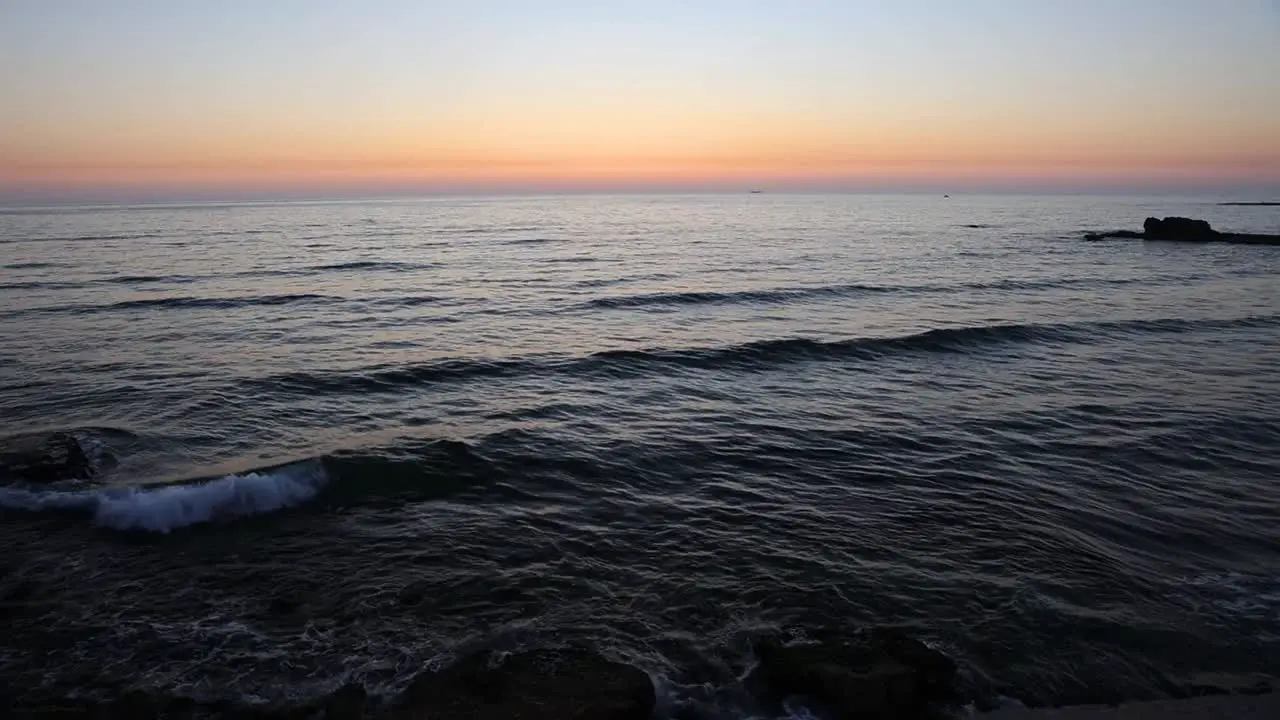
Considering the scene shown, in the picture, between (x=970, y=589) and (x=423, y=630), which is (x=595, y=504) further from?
(x=970, y=589)

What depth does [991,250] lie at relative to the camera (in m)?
60.5

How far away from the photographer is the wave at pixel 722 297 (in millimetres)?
33719

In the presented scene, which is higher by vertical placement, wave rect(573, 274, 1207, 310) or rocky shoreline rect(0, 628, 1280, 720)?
wave rect(573, 274, 1207, 310)

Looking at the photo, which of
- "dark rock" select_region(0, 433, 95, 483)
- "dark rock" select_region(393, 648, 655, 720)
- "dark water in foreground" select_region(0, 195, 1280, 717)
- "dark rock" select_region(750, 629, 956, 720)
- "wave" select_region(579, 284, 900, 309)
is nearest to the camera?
"dark rock" select_region(393, 648, 655, 720)

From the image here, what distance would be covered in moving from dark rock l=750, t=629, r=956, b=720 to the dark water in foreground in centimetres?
53

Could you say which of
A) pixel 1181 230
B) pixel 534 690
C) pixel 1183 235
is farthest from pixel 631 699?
pixel 1181 230

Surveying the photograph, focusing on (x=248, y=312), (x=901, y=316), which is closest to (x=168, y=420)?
(x=248, y=312)

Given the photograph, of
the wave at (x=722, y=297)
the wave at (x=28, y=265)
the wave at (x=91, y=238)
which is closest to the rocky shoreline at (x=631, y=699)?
the wave at (x=722, y=297)

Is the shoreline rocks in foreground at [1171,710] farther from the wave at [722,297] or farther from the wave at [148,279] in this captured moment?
the wave at [148,279]

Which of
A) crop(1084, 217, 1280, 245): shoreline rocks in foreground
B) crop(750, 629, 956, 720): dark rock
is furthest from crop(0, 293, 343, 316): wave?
crop(1084, 217, 1280, 245): shoreline rocks in foreground

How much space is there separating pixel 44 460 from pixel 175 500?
10.8 ft

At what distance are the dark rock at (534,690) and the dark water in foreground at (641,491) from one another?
0.43 metres

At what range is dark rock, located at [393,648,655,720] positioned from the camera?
6695 millimetres

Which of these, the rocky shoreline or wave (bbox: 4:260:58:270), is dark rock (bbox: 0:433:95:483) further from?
wave (bbox: 4:260:58:270)
